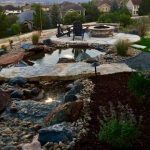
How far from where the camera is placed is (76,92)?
8.91 metres

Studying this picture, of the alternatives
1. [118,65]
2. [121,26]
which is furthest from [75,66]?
[121,26]

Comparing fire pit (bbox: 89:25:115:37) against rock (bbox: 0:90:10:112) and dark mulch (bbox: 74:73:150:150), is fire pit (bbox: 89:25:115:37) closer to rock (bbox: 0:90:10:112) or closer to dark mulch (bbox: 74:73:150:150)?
dark mulch (bbox: 74:73:150:150)

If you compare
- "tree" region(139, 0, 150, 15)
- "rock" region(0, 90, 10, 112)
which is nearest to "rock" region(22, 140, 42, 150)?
"rock" region(0, 90, 10, 112)

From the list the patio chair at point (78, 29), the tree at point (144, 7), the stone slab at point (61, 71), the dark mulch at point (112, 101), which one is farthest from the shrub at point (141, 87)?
the tree at point (144, 7)

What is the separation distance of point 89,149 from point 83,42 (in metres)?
10.9

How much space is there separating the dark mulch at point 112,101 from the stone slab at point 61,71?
68cm

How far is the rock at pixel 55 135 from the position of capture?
615 cm

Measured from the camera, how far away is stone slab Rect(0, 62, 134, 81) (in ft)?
35.0

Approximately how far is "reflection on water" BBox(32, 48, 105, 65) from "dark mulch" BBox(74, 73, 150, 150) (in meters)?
3.83

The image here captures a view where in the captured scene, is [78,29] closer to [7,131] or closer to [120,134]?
[7,131]

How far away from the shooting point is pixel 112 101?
25.3 ft

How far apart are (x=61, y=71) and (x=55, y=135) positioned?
16.8 ft

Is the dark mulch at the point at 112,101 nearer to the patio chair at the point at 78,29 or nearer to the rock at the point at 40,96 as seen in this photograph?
the rock at the point at 40,96

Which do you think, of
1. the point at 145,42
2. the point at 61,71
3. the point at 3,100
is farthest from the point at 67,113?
the point at 145,42
